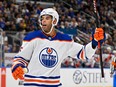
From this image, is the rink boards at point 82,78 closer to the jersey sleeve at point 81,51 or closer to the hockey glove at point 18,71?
the jersey sleeve at point 81,51

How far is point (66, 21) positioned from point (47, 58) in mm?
9640

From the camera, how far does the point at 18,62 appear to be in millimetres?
4590

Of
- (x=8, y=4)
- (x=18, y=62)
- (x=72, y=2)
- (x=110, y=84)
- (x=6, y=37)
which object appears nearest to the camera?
(x=18, y=62)

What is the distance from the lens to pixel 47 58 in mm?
4738

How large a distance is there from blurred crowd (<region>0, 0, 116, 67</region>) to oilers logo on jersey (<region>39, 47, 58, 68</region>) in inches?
191

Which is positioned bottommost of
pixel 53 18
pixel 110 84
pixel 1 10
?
pixel 110 84

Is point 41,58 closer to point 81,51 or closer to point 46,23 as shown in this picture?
point 46,23

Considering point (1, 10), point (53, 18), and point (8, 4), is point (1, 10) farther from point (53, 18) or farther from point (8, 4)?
point (53, 18)

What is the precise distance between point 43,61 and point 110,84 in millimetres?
6494

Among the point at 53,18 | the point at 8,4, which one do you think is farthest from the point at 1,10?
the point at 53,18

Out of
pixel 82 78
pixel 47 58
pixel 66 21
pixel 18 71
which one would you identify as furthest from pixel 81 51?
pixel 66 21

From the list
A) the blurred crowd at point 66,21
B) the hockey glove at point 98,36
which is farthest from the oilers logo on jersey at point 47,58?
the blurred crowd at point 66,21

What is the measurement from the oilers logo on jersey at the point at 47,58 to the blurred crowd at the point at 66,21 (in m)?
4.85

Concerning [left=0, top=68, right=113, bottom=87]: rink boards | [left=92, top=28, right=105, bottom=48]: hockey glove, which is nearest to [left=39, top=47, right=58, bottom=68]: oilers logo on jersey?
[left=92, top=28, right=105, bottom=48]: hockey glove
